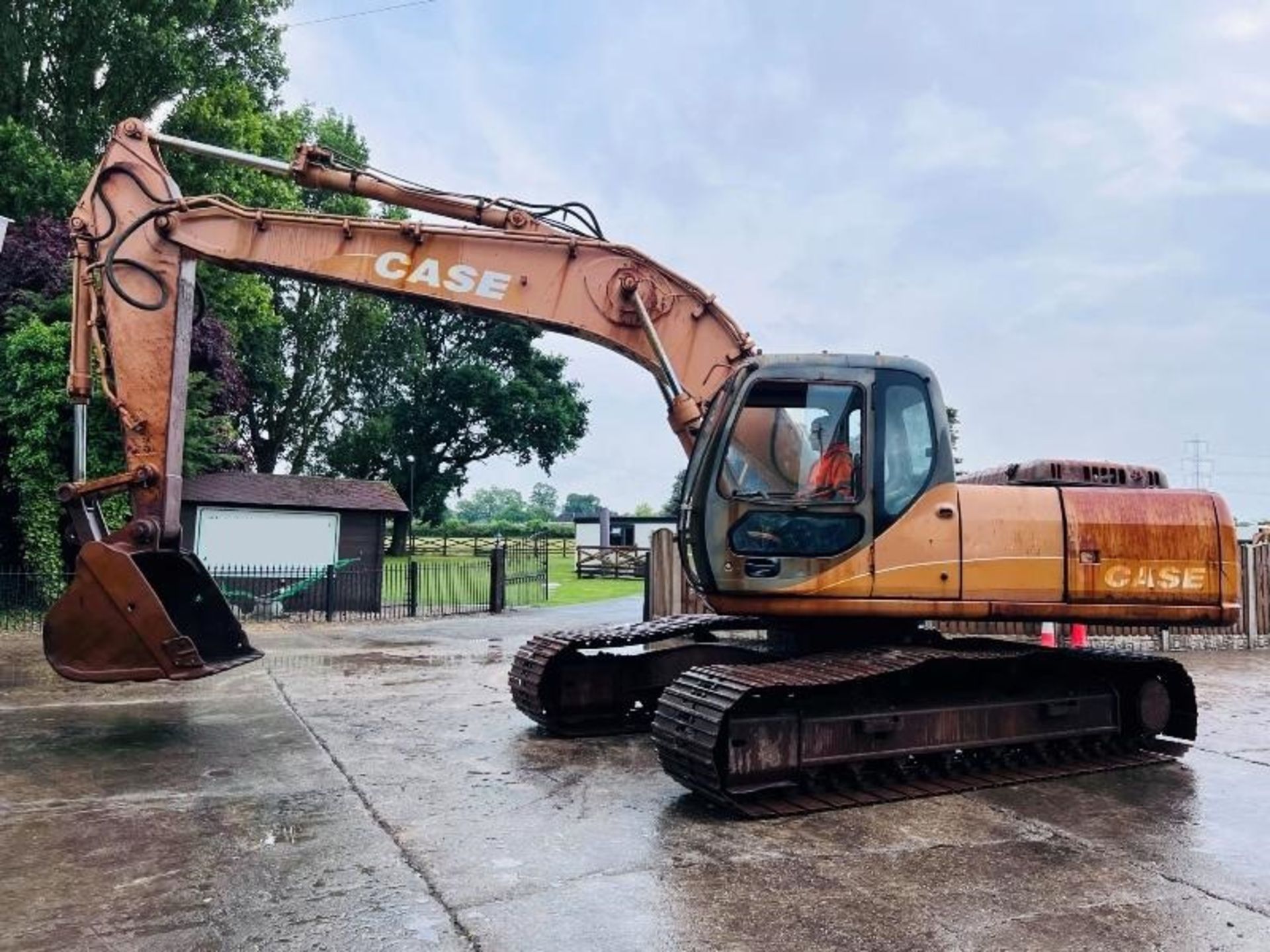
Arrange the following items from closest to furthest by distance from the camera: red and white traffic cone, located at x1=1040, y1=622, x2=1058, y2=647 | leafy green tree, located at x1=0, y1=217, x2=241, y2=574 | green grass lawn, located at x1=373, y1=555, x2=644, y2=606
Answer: red and white traffic cone, located at x1=1040, y1=622, x2=1058, y2=647, leafy green tree, located at x1=0, y1=217, x2=241, y2=574, green grass lawn, located at x1=373, y1=555, x2=644, y2=606

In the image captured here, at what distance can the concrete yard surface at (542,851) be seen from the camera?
357 cm

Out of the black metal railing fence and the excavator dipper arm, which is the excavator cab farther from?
the black metal railing fence

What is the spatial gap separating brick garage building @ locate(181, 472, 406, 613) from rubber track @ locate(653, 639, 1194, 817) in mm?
13650

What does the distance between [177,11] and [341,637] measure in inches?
577

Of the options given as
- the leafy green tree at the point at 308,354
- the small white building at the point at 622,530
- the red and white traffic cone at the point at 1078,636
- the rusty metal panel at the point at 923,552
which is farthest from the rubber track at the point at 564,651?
the small white building at the point at 622,530

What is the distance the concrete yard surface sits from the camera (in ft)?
11.7

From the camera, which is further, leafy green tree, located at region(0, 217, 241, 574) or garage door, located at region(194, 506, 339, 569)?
garage door, located at region(194, 506, 339, 569)

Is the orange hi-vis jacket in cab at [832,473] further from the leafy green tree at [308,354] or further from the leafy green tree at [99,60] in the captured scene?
the leafy green tree at [308,354]

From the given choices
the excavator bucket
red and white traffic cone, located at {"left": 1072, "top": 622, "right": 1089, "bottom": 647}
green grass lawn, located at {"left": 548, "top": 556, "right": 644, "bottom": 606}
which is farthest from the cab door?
green grass lawn, located at {"left": 548, "top": 556, "right": 644, "bottom": 606}

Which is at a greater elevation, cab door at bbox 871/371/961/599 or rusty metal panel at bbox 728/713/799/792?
cab door at bbox 871/371/961/599

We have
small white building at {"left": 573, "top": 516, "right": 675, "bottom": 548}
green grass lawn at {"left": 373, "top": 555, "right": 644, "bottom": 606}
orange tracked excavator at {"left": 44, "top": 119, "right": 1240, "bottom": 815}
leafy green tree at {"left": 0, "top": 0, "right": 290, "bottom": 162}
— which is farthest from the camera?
small white building at {"left": 573, "top": 516, "right": 675, "bottom": 548}

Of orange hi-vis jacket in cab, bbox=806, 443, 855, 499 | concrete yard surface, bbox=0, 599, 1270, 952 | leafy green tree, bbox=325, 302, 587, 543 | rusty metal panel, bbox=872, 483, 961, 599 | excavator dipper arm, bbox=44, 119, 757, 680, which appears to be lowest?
concrete yard surface, bbox=0, 599, 1270, 952

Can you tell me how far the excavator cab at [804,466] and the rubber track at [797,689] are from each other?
60 cm

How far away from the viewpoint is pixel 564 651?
22.9ft
